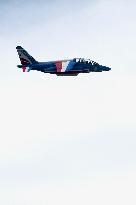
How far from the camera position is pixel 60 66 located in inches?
3853

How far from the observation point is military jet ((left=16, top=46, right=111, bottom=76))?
96.9 meters

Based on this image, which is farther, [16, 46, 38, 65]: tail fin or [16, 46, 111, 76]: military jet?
[16, 46, 38, 65]: tail fin

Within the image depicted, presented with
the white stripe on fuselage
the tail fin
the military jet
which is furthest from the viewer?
the tail fin

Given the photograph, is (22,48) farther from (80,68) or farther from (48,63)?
(80,68)

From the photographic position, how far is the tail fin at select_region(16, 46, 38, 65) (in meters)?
103

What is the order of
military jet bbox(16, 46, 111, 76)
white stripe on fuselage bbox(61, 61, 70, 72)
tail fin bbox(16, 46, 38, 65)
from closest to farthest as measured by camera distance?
white stripe on fuselage bbox(61, 61, 70, 72)
military jet bbox(16, 46, 111, 76)
tail fin bbox(16, 46, 38, 65)

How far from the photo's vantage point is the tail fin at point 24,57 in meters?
103

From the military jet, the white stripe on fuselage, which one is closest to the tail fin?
the military jet

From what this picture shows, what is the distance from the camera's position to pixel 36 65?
10250cm

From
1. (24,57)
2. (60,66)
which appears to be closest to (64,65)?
(60,66)

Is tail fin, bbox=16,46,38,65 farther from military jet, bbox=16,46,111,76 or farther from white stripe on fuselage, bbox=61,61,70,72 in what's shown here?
white stripe on fuselage, bbox=61,61,70,72

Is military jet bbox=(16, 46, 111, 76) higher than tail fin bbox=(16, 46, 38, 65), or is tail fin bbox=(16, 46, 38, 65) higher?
tail fin bbox=(16, 46, 38, 65)

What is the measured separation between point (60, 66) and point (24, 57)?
533 inches

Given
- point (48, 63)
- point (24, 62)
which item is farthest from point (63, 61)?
point (24, 62)
